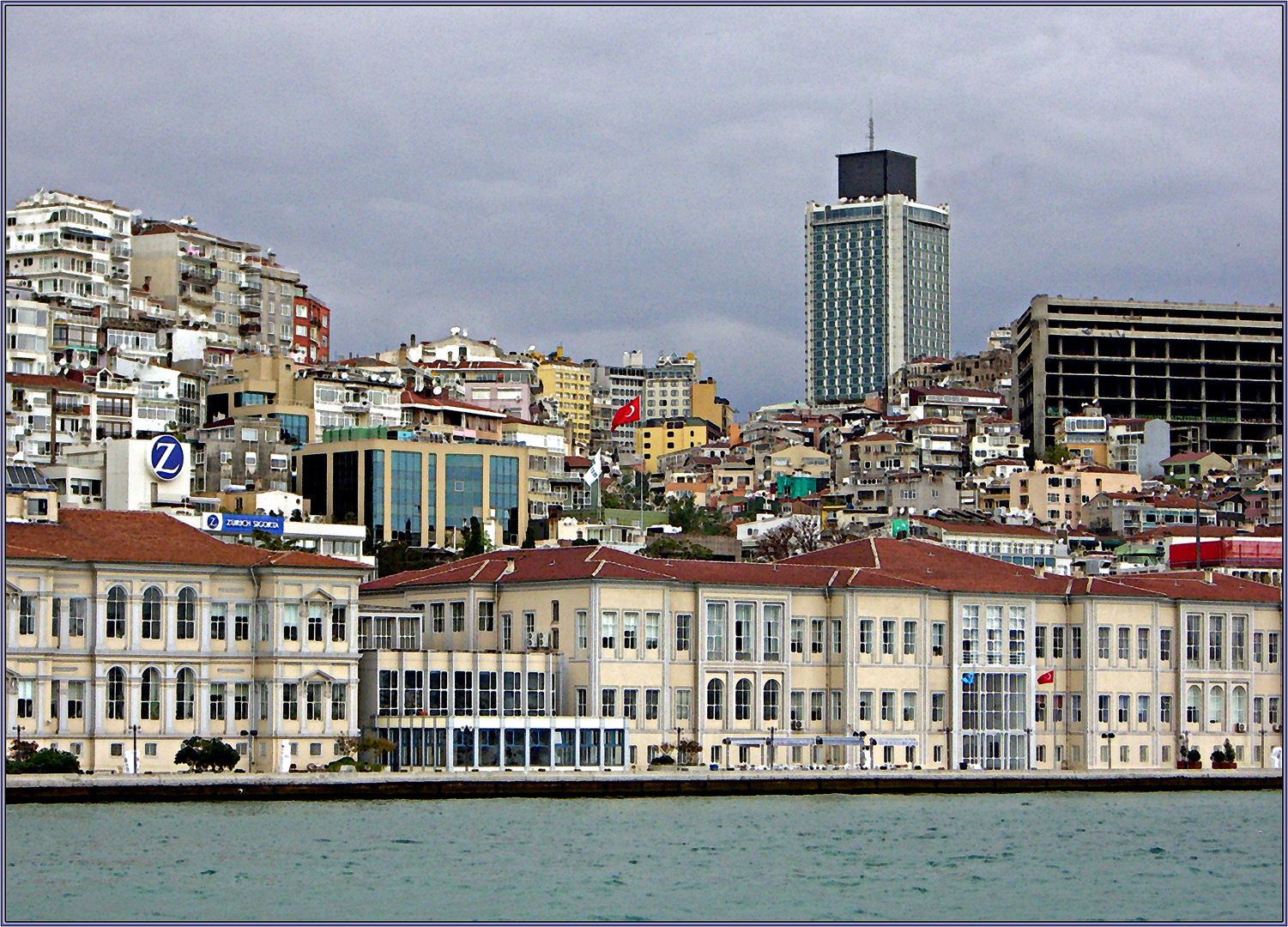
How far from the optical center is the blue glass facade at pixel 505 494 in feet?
423

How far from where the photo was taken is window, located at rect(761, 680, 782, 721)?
8762cm

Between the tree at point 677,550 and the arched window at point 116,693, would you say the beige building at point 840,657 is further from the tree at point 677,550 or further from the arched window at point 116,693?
the tree at point 677,550

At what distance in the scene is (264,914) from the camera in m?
45.6

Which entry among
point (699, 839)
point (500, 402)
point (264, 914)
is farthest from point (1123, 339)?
point (264, 914)

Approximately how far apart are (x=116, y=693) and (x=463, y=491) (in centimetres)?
5280

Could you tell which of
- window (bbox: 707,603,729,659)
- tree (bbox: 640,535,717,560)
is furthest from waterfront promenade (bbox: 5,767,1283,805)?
tree (bbox: 640,535,717,560)

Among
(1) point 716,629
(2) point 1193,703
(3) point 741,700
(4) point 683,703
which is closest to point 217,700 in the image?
(4) point 683,703

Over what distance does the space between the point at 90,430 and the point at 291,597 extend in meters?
50.3

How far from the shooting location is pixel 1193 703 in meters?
97.2

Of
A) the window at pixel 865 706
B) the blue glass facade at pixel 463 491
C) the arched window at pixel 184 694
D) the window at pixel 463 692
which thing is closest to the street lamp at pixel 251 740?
the arched window at pixel 184 694

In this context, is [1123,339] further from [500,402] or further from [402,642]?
[402,642]

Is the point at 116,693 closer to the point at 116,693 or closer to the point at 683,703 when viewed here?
the point at 116,693

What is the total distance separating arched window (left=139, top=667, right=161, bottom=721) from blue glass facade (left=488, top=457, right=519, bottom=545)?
172 feet

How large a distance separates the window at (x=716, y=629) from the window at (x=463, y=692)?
8892mm
